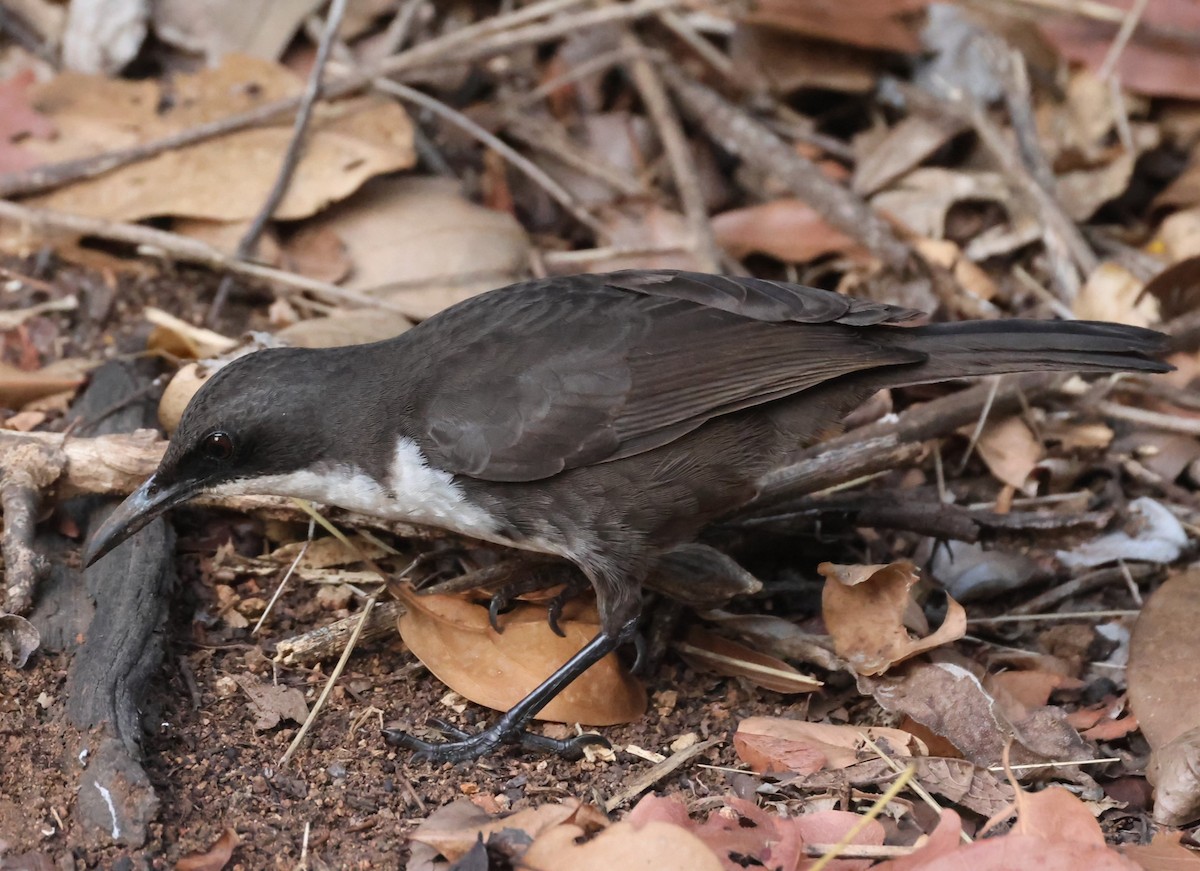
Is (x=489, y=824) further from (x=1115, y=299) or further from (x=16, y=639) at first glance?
(x=1115, y=299)

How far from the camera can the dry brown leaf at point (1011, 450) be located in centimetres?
493

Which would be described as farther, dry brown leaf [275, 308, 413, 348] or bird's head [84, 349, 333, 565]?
dry brown leaf [275, 308, 413, 348]

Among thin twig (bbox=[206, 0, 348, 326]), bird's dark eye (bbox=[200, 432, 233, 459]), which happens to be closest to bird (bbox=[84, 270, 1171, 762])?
bird's dark eye (bbox=[200, 432, 233, 459])

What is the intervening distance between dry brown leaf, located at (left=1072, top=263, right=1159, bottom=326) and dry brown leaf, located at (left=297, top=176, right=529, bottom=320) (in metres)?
2.46

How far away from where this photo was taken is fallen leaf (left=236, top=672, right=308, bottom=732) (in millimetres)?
3754

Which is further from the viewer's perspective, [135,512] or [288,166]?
[288,166]

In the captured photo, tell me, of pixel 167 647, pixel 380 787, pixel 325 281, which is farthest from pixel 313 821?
pixel 325 281

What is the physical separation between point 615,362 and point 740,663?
1063mm

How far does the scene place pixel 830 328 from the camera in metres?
4.18

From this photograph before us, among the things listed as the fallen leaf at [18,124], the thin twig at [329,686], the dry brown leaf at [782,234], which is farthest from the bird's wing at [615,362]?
the fallen leaf at [18,124]

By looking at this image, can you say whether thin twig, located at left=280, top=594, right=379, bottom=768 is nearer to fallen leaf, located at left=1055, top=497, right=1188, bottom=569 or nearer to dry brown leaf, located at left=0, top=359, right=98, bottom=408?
dry brown leaf, located at left=0, top=359, right=98, bottom=408

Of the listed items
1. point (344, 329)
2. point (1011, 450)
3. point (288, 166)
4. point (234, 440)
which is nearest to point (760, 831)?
point (234, 440)

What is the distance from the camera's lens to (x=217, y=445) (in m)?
3.81

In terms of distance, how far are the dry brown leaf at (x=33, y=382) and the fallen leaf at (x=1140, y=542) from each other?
12.1 ft
